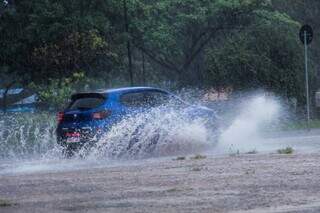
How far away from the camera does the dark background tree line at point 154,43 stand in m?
28.6

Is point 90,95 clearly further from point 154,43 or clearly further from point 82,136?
point 154,43

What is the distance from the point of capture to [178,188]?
1103 cm

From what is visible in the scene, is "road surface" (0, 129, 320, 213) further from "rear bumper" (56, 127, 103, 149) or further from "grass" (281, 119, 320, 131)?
"grass" (281, 119, 320, 131)

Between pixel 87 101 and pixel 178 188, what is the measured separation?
8035 mm

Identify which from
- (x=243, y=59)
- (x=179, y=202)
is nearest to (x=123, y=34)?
(x=243, y=59)

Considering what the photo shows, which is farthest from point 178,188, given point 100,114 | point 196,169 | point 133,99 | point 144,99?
point 144,99

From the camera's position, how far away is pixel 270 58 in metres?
29.5

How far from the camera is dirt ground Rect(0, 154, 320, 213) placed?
953 cm

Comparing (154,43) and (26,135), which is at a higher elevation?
(154,43)

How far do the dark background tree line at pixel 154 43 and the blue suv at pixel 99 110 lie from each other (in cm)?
770

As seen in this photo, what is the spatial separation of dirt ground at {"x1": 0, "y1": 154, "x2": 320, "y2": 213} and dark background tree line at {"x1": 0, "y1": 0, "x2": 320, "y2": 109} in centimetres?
1300

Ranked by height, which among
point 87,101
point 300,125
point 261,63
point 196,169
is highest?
point 261,63

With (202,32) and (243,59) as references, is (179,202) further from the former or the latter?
(202,32)

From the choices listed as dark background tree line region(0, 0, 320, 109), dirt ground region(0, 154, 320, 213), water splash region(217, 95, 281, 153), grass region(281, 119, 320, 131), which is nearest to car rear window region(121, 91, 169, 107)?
water splash region(217, 95, 281, 153)
